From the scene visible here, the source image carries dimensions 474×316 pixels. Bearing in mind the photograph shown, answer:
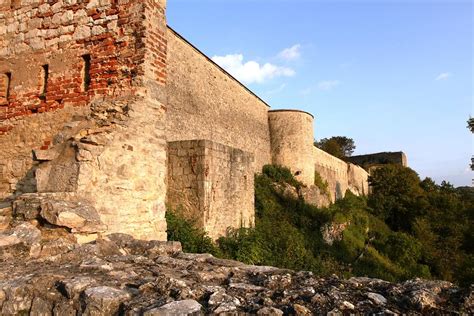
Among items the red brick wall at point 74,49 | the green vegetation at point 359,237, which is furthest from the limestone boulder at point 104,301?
the green vegetation at point 359,237

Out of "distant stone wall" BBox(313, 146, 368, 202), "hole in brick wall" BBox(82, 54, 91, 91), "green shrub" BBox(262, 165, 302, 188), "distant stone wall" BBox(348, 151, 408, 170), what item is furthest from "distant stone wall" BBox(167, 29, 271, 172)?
"distant stone wall" BBox(348, 151, 408, 170)

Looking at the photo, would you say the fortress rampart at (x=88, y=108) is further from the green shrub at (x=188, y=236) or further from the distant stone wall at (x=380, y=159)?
the distant stone wall at (x=380, y=159)

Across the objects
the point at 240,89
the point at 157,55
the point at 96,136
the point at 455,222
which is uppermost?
the point at 240,89

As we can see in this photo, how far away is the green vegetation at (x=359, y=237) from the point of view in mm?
8383

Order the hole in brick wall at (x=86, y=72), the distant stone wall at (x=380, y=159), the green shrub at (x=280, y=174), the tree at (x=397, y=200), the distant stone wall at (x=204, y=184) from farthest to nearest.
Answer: the distant stone wall at (x=380, y=159) → the tree at (x=397, y=200) → the green shrub at (x=280, y=174) → the distant stone wall at (x=204, y=184) → the hole in brick wall at (x=86, y=72)

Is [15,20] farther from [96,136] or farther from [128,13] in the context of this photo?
[96,136]

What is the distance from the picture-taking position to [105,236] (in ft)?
13.9

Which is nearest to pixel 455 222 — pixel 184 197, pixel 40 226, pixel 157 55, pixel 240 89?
pixel 240 89

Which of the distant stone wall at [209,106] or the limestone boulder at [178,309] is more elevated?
the distant stone wall at [209,106]

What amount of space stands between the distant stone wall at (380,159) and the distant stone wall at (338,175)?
32.1 ft

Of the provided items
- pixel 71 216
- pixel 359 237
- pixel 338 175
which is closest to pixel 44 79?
pixel 71 216

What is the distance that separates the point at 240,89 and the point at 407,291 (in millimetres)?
18377

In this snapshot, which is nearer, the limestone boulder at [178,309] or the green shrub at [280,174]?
the limestone boulder at [178,309]

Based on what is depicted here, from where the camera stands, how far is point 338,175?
33.0m
